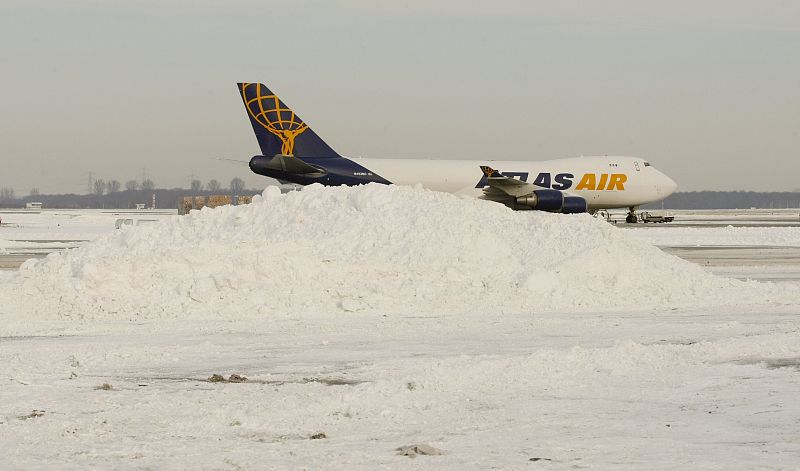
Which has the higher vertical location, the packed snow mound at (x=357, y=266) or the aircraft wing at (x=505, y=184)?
the aircraft wing at (x=505, y=184)

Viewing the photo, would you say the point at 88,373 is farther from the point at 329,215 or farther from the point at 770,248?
the point at 770,248

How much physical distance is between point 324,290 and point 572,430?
11.3 metres

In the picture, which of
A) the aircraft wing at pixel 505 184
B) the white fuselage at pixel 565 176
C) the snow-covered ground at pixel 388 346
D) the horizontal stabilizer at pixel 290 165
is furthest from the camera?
the white fuselage at pixel 565 176

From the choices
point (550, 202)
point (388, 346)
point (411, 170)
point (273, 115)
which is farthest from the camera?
point (411, 170)

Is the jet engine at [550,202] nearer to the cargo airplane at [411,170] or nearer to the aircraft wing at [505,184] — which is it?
the cargo airplane at [411,170]

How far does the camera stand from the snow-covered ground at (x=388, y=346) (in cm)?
845

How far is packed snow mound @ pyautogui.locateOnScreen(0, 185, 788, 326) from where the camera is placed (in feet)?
62.9

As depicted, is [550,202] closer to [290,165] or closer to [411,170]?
[411,170]

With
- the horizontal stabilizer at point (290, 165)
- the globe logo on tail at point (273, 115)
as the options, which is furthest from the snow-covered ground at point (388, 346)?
the globe logo on tail at point (273, 115)

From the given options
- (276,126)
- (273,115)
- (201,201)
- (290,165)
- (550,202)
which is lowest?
(201,201)

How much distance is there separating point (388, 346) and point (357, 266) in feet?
20.5

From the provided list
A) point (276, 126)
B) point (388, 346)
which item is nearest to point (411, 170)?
point (276, 126)

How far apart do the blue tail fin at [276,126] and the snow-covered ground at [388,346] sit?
23.7 m

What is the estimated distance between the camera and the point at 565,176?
2058 inches
